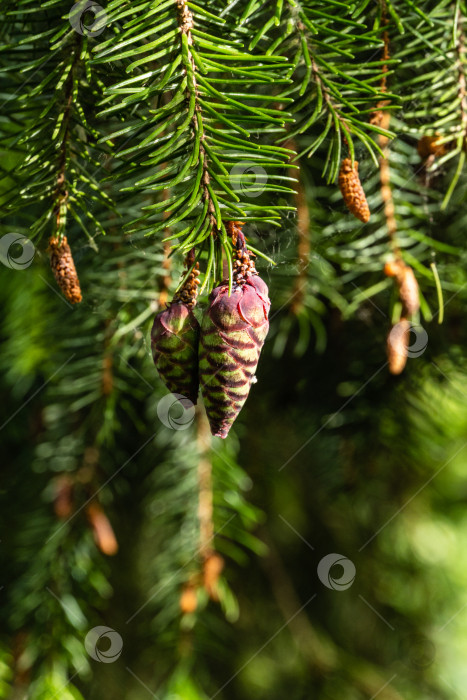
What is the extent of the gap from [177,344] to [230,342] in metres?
0.04

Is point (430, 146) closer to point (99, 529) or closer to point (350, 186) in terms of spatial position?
point (350, 186)

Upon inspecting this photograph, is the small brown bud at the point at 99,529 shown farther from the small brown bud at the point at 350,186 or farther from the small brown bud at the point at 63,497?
the small brown bud at the point at 350,186

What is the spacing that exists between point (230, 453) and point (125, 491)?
152 millimetres

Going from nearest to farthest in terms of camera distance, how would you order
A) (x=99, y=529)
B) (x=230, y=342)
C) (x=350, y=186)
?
1. (x=230, y=342)
2. (x=350, y=186)
3. (x=99, y=529)

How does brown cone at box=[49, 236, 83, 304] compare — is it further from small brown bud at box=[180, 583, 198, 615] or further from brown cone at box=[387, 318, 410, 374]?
small brown bud at box=[180, 583, 198, 615]

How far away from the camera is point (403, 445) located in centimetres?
66

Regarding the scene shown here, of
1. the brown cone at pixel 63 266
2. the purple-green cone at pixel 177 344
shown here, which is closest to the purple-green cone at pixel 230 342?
the purple-green cone at pixel 177 344

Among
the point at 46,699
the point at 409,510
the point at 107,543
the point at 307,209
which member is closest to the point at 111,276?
the point at 307,209

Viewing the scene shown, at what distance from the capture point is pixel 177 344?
0.30 meters

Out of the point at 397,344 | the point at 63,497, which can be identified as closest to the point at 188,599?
the point at 63,497

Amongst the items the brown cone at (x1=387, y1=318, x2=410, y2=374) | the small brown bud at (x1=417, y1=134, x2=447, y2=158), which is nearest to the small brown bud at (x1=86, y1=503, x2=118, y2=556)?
the brown cone at (x1=387, y1=318, x2=410, y2=374)

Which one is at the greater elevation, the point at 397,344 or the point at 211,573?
the point at 397,344

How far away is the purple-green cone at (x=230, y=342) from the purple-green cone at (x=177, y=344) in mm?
17

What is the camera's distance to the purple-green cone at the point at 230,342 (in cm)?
27
